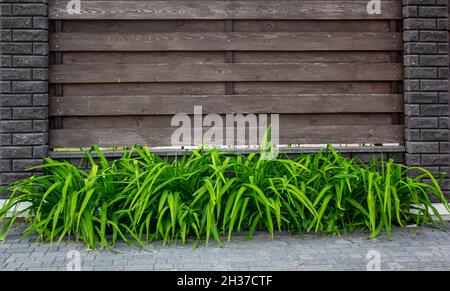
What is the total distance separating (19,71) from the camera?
204 inches

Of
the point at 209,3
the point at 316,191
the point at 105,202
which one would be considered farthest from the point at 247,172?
the point at 209,3

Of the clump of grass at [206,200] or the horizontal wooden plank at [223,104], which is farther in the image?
the horizontal wooden plank at [223,104]

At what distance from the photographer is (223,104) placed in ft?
17.7

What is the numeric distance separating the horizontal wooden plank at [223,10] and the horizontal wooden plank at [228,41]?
6.9 inches

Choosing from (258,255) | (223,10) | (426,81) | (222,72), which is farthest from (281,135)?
(258,255)

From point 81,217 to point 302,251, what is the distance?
1785mm

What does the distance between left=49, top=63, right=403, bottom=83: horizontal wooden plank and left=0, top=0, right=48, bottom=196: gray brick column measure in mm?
228

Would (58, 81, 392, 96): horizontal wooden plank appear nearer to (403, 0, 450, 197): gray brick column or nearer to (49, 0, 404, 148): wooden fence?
(49, 0, 404, 148): wooden fence

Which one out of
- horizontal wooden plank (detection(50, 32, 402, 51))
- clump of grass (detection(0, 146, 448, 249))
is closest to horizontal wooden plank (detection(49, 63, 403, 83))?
horizontal wooden plank (detection(50, 32, 402, 51))

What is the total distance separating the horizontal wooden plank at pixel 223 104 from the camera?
534 centimetres

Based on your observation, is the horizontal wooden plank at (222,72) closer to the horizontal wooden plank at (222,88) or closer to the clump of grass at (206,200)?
the horizontal wooden plank at (222,88)

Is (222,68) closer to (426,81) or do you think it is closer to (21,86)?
(21,86)

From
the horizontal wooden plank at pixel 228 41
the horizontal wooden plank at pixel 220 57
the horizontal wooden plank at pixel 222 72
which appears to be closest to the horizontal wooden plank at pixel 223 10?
the horizontal wooden plank at pixel 228 41

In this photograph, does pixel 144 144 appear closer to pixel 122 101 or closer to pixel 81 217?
pixel 122 101
